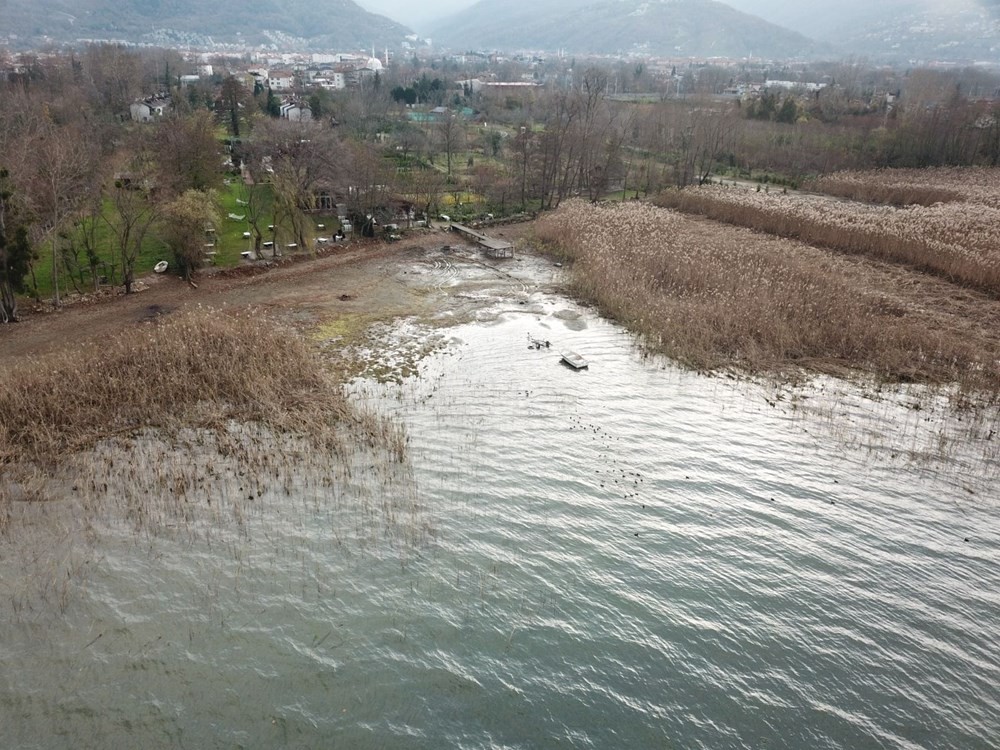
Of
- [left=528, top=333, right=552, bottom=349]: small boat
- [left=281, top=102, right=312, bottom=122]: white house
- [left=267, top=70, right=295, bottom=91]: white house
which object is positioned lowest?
[left=528, top=333, right=552, bottom=349]: small boat

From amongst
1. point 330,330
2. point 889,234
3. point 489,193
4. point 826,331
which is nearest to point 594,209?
point 489,193

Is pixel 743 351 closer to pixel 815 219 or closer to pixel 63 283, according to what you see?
pixel 815 219

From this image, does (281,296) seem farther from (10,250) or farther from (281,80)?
(281,80)

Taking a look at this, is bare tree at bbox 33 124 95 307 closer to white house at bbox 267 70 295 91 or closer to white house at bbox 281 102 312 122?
white house at bbox 281 102 312 122

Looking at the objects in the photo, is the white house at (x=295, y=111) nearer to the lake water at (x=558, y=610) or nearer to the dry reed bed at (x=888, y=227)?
the dry reed bed at (x=888, y=227)

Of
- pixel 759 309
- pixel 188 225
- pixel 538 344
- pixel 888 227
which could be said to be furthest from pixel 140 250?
pixel 888 227

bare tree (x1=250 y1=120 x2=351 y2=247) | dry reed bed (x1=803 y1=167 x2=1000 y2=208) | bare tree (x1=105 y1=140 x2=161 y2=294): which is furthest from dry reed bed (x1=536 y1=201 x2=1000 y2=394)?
bare tree (x1=105 y1=140 x2=161 y2=294)
